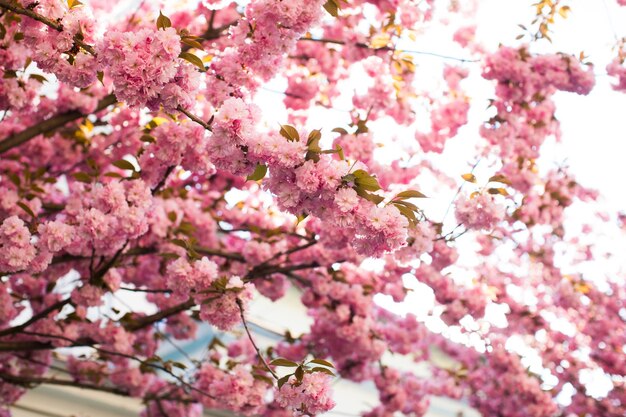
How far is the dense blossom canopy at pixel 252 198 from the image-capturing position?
1819 millimetres

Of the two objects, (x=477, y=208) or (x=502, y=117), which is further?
(x=502, y=117)

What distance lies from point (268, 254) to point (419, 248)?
3.44ft

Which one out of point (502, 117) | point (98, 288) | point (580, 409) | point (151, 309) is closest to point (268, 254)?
point (98, 288)

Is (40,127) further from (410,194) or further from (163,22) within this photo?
(410,194)

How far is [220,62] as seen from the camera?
2.30 meters

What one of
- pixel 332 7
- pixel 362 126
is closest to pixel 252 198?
pixel 362 126

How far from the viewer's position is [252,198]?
14.6ft

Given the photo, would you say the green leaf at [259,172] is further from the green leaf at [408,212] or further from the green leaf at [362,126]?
the green leaf at [362,126]

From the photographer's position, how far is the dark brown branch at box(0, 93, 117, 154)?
9.43 ft

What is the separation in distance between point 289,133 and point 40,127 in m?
1.68

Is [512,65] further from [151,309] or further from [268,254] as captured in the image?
[151,309]

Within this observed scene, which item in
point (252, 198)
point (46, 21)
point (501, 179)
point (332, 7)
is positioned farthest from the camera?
point (252, 198)

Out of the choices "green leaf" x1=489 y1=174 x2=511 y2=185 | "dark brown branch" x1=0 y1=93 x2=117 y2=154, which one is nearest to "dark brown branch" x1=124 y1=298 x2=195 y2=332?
"dark brown branch" x1=0 y1=93 x2=117 y2=154

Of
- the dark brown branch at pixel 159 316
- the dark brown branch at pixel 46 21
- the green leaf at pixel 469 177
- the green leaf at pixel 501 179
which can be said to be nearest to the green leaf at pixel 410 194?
the dark brown branch at pixel 46 21
